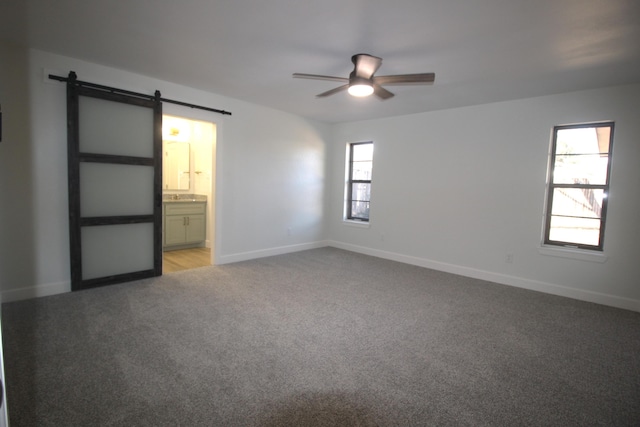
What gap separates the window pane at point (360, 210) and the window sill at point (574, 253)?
2881 mm

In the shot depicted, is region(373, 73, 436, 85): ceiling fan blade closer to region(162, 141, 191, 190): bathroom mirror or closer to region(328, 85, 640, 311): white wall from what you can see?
region(328, 85, 640, 311): white wall

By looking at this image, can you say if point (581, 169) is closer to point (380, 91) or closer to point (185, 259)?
A: point (380, 91)

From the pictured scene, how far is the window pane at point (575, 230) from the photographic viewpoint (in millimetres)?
3820

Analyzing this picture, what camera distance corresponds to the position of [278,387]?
1.98 meters

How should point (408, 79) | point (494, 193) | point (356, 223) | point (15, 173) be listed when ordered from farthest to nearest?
1. point (356, 223)
2. point (494, 193)
3. point (15, 173)
4. point (408, 79)

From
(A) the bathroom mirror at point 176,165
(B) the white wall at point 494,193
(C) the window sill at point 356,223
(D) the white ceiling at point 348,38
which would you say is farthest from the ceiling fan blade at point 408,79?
(A) the bathroom mirror at point 176,165

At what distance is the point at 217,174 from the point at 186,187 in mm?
2034

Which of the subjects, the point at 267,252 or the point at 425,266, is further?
the point at 267,252

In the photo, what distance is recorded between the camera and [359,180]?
6168 mm

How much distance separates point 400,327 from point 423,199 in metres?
2.79

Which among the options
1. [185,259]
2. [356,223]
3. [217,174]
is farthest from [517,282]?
[185,259]

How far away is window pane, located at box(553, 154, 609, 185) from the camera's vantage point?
3.76m

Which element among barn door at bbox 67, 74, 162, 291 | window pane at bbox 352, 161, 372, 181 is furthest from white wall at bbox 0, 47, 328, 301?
window pane at bbox 352, 161, 372, 181

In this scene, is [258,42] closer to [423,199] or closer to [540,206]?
[423,199]
